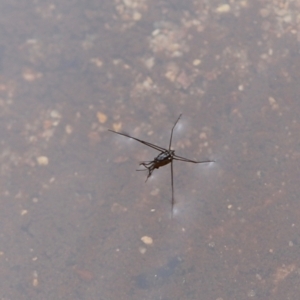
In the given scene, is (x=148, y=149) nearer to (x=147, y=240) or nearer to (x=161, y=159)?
(x=161, y=159)

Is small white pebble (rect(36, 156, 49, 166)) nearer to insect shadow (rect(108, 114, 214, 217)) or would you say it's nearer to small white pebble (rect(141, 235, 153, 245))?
insect shadow (rect(108, 114, 214, 217))

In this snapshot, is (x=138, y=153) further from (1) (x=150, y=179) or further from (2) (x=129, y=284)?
(2) (x=129, y=284)

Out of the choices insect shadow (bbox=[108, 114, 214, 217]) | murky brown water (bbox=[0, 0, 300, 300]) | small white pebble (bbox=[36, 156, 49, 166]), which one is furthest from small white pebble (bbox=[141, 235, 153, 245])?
small white pebble (bbox=[36, 156, 49, 166])

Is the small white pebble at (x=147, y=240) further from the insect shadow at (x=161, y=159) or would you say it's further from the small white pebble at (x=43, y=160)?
the small white pebble at (x=43, y=160)

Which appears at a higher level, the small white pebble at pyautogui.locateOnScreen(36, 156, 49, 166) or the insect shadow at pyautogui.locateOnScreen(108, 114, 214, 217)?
the insect shadow at pyautogui.locateOnScreen(108, 114, 214, 217)

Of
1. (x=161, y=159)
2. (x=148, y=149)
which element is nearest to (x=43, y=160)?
(x=148, y=149)

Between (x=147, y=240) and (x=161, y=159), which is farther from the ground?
(x=161, y=159)

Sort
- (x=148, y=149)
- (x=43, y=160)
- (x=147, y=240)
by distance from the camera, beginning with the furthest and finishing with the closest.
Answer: (x=43, y=160) < (x=148, y=149) < (x=147, y=240)

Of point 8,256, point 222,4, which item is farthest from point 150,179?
point 222,4
